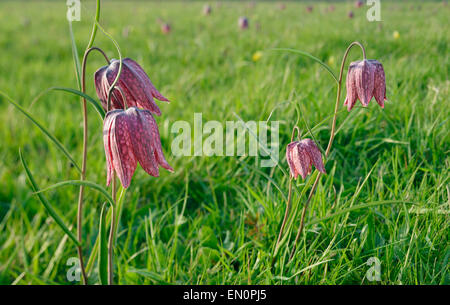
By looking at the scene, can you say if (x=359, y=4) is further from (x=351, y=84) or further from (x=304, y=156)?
(x=304, y=156)

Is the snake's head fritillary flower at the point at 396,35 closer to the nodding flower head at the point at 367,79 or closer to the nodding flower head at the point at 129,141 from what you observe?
the nodding flower head at the point at 367,79

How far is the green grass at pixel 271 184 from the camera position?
38.6 inches

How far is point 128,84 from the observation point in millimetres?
807

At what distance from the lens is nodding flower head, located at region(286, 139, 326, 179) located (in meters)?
0.87

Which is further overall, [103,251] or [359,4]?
[359,4]

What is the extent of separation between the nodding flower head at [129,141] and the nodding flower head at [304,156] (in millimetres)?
297

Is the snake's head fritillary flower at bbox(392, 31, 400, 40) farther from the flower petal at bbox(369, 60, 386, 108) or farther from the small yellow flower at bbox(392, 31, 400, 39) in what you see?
the flower petal at bbox(369, 60, 386, 108)

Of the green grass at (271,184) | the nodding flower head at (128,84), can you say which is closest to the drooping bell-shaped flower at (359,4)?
the green grass at (271,184)

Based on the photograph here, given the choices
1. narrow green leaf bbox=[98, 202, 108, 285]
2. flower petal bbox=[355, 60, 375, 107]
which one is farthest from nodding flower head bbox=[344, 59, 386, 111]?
narrow green leaf bbox=[98, 202, 108, 285]

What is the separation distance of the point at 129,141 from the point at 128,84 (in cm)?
13

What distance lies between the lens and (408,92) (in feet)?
4.91

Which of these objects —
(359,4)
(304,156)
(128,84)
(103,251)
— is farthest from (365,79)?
(359,4)
